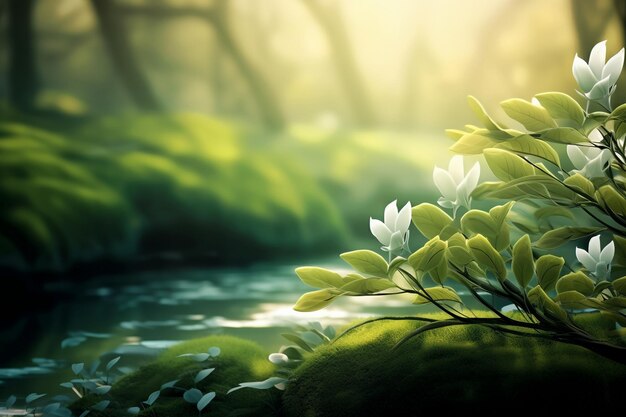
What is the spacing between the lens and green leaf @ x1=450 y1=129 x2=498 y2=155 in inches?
44.9

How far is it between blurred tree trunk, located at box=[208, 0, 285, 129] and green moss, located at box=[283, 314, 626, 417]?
6.97ft

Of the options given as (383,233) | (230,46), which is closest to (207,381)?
(383,233)

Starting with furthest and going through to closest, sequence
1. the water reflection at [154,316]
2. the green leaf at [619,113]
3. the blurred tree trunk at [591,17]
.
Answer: the blurred tree trunk at [591,17] < the water reflection at [154,316] < the green leaf at [619,113]

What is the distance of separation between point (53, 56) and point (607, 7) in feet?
8.13

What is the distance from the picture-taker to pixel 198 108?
3305mm

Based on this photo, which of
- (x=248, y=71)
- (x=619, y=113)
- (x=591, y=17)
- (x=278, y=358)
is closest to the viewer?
(x=619, y=113)

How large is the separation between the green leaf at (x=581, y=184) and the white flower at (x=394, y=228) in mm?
252

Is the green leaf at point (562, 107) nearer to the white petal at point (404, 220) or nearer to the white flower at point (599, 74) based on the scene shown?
the white flower at point (599, 74)

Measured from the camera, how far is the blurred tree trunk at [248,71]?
3.29 meters

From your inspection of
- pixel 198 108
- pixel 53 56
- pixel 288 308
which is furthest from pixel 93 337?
pixel 53 56

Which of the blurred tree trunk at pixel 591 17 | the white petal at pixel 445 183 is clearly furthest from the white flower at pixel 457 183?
the blurred tree trunk at pixel 591 17

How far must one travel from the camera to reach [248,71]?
335cm

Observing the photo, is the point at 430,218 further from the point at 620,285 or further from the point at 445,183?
the point at 620,285

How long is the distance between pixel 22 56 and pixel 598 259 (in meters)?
2.82
